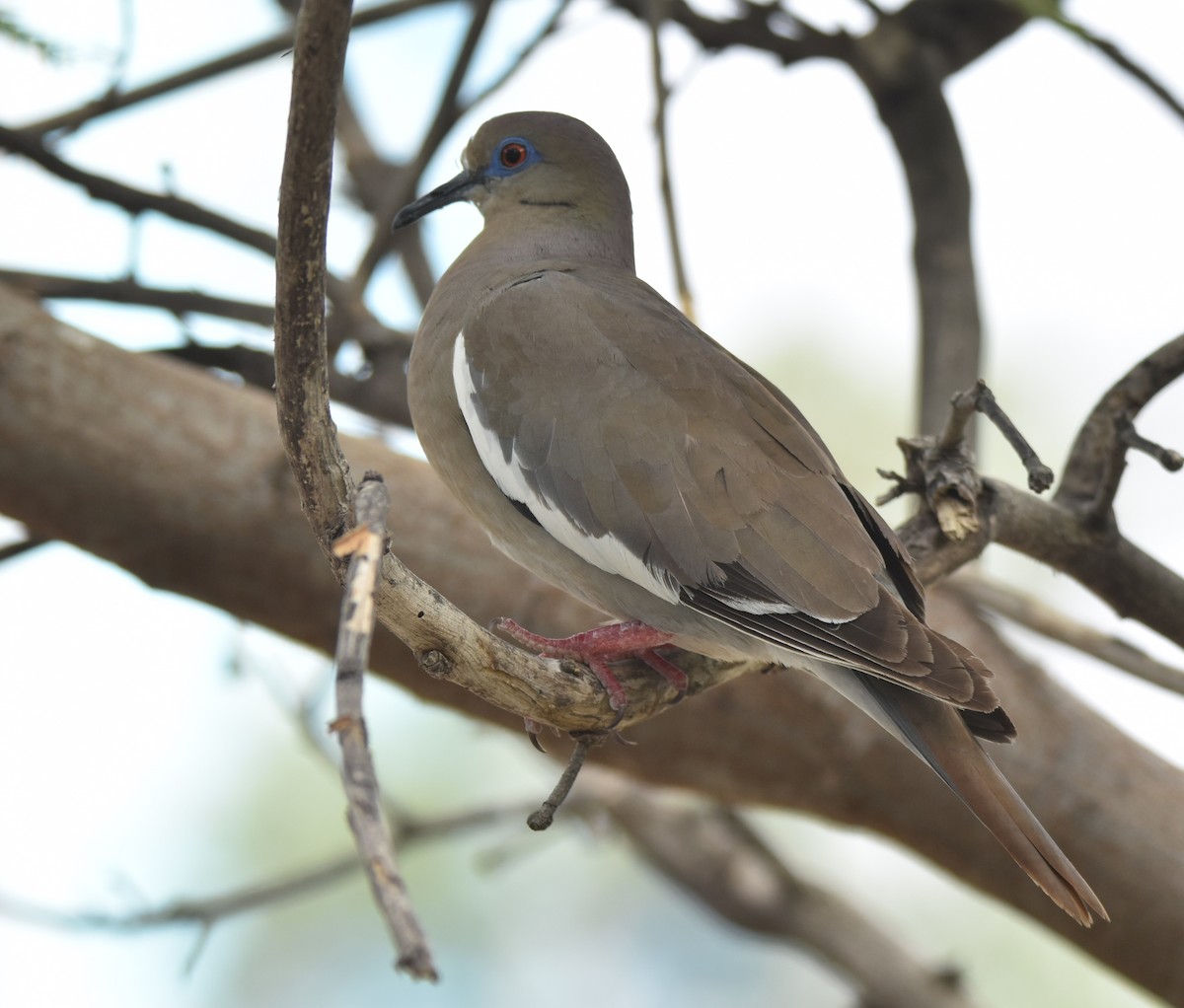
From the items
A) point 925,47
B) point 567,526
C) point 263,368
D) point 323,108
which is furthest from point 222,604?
point 925,47

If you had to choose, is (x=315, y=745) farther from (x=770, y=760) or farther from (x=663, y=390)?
(x=663, y=390)

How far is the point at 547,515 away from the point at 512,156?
3.60 ft

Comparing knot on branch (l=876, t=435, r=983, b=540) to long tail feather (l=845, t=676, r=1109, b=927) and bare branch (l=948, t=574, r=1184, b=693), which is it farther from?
bare branch (l=948, t=574, r=1184, b=693)

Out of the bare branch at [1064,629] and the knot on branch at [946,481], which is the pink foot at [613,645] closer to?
the knot on branch at [946,481]

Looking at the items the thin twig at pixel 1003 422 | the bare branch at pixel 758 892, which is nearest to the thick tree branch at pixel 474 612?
the bare branch at pixel 758 892

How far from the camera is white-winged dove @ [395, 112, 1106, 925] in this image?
1.95m

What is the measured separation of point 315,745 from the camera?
3766 millimetres

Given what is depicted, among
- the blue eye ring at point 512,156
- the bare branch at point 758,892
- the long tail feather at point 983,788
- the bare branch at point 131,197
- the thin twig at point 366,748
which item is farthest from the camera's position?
the bare branch at point 758,892

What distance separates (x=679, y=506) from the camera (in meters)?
2.17

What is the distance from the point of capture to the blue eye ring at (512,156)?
297cm

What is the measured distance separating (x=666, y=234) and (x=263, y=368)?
3.59 feet

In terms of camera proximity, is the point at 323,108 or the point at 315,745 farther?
the point at 315,745

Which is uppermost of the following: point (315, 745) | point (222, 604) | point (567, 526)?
point (567, 526)

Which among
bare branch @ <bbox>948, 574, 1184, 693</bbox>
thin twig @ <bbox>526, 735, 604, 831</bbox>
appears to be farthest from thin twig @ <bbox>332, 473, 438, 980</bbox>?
bare branch @ <bbox>948, 574, 1184, 693</bbox>
